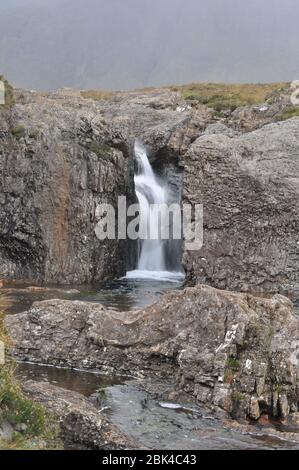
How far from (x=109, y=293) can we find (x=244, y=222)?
30.6 feet

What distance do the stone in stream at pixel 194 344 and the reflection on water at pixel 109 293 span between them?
7577 mm

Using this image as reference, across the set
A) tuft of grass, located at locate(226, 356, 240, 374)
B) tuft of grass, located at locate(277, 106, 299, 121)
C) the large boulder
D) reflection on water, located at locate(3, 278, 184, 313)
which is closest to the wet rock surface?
tuft of grass, located at locate(226, 356, 240, 374)

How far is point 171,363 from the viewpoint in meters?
17.1

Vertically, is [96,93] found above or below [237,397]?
above

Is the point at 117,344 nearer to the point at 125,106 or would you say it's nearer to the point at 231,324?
the point at 231,324

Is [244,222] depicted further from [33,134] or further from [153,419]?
[153,419]

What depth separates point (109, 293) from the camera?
1357 inches

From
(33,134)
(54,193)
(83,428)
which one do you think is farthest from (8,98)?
(83,428)

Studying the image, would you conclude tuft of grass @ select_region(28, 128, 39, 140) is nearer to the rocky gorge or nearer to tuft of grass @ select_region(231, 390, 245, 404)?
the rocky gorge

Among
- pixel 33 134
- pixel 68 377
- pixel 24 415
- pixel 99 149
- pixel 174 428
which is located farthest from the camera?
pixel 99 149

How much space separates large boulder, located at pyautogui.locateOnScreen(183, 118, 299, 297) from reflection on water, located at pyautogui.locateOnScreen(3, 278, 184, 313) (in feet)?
9.65

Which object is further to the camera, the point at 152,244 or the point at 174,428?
the point at 152,244

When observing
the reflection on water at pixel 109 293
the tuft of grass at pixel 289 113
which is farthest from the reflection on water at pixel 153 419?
the tuft of grass at pixel 289 113

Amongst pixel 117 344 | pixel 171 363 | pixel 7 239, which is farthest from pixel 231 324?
pixel 7 239
